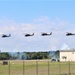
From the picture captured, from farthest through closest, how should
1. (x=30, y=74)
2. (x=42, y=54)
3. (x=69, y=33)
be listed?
(x=42, y=54), (x=30, y=74), (x=69, y=33)

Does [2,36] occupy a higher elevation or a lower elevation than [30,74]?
higher

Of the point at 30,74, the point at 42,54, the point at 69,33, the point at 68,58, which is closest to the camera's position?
the point at 69,33

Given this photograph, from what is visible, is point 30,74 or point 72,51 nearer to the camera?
point 30,74

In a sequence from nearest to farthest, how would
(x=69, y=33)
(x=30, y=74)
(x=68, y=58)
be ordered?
(x=69, y=33) → (x=30, y=74) → (x=68, y=58)

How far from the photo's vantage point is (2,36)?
116 feet

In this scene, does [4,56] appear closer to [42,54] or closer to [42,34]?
[42,54]

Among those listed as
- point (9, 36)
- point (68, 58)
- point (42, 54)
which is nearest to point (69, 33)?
point (9, 36)

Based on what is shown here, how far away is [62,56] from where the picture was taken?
152m

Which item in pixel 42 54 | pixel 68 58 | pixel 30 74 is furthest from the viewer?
pixel 42 54

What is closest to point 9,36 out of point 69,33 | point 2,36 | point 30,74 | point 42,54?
point 2,36

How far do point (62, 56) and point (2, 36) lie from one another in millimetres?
118303

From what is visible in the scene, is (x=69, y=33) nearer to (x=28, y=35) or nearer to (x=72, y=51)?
(x=28, y=35)

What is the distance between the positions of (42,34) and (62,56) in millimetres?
118159

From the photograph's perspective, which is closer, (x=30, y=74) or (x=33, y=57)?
(x=30, y=74)
